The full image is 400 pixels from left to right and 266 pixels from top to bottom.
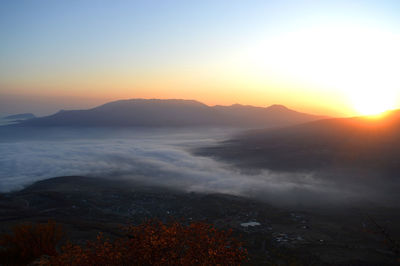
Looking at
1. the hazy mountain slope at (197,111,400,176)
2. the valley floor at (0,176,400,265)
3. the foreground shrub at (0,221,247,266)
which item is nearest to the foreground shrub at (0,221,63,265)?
the foreground shrub at (0,221,247,266)

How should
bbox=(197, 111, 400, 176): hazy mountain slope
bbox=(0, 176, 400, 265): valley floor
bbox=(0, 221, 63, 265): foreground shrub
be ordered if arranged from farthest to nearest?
bbox=(197, 111, 400, 176): hazy mountain slope, bbox=(0, 176, 400, 265): valley floor, bbox=(0, 221, 63, 265): foreground shrub

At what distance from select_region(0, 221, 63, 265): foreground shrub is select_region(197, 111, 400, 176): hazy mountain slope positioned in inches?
1583

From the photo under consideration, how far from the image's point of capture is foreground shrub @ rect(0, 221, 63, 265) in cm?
865

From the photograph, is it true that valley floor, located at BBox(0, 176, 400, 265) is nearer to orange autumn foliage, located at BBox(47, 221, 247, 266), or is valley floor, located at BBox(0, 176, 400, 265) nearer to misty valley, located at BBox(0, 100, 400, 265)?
misty valley, located at BBox(0, 100, 400, 265)

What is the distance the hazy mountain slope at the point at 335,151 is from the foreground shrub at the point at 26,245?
4020cm

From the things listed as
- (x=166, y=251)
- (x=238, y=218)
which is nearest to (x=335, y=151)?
(x=238, y=218)

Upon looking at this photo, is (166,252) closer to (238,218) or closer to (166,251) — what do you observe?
(166,251)

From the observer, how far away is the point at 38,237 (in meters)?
9.17

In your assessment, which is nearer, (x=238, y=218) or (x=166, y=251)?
(x=166, y=251)

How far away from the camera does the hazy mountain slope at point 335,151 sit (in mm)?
43250

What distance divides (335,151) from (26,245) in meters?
50.6

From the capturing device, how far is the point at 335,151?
50.5 metres

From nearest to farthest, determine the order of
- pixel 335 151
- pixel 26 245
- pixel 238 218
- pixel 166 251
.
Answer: pixel 166 251, pixel 26 245, pixel 238 218, pixel 335 151

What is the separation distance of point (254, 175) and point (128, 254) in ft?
120
